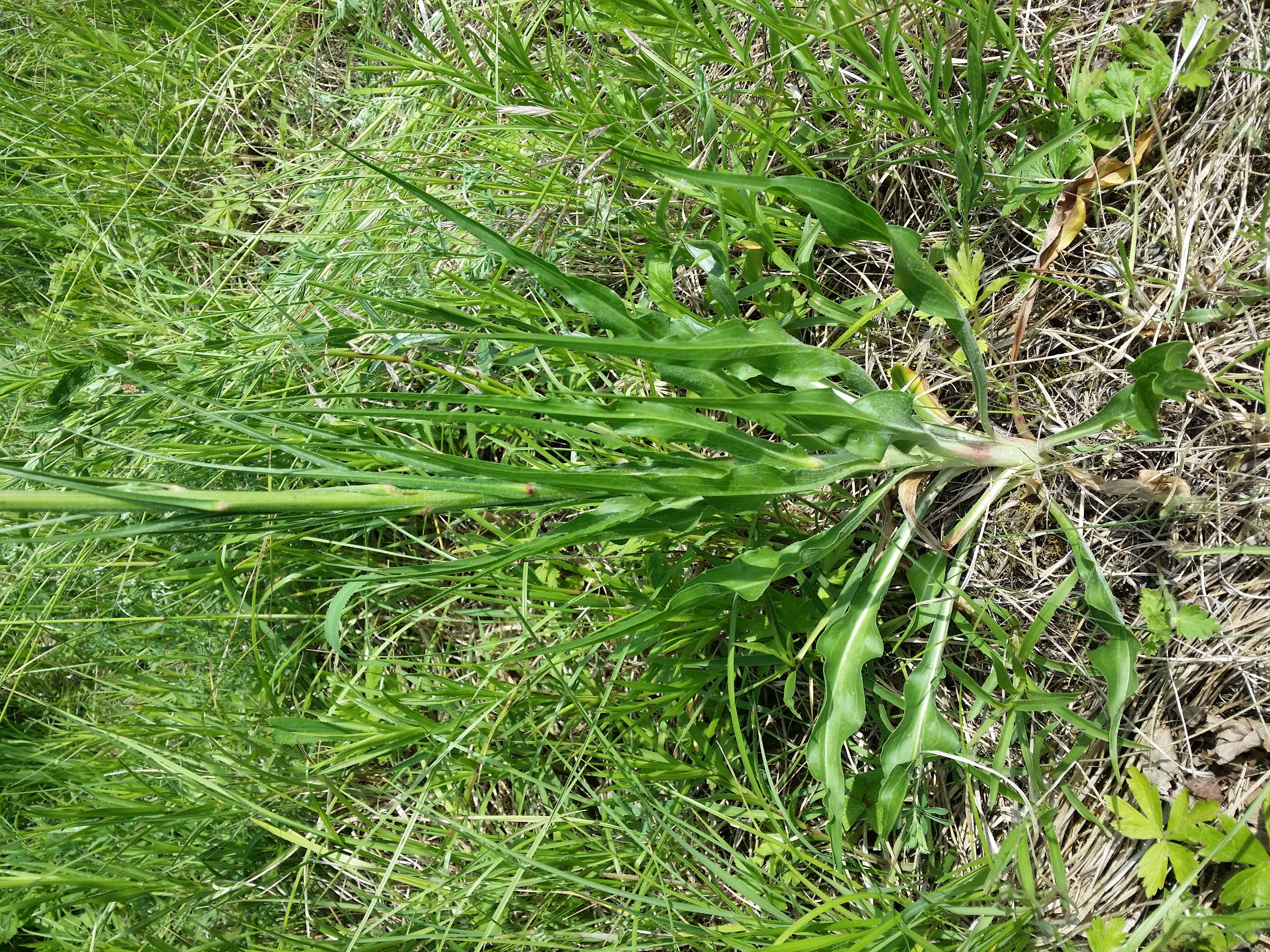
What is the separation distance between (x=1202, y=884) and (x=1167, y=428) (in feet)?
2.90

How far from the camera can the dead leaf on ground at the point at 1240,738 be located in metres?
1.67

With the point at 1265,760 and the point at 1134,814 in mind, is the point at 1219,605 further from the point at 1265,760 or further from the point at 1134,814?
the point at 1134,814

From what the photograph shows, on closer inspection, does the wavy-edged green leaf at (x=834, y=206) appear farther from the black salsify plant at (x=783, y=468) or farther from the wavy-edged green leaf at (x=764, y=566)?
the wavy-edged green leaf at (x=764, y=566)

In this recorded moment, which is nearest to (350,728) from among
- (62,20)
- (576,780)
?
(576,780)

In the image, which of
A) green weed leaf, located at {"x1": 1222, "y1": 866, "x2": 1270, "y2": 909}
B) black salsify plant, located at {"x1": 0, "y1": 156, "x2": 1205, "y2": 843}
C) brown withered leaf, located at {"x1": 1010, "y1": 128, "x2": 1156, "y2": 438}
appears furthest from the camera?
brown withered leaf, located at {"x1": 1010, "y1": 128, "x2": 1156, "y2": 438}

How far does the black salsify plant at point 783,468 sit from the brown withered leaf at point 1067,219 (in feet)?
0.61

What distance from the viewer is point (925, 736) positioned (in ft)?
5.83

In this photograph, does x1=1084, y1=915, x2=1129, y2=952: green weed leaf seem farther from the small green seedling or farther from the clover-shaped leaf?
the small green seedling

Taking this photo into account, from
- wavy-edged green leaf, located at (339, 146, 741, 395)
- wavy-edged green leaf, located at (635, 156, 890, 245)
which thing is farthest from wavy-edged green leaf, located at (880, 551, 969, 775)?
wavy-edged green leaf, located at (635, 156, 890, 245)

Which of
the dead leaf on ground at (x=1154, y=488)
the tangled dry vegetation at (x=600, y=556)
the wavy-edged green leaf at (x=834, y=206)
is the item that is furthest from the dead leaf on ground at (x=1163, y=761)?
the wavy-edged green leaf at (x=834, y=206)

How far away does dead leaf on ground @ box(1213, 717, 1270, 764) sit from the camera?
5.47ft

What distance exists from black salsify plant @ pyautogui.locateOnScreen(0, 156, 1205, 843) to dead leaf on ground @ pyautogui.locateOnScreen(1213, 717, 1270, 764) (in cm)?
23

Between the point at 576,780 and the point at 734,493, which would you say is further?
the point at 576,780

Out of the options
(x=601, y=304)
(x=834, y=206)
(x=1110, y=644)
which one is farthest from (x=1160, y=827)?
(x=601, y=304)
